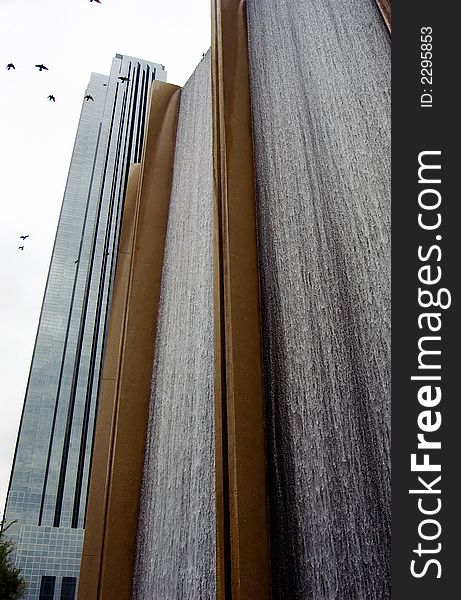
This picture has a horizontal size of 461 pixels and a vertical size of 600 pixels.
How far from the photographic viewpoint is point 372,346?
82.4 inches

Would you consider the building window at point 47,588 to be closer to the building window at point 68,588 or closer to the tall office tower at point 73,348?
the tall office tower at point 73,348

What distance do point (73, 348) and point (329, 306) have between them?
103 feet

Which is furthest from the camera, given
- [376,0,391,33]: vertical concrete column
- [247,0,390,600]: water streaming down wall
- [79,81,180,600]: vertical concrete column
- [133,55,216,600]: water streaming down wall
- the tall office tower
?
the tall office tower

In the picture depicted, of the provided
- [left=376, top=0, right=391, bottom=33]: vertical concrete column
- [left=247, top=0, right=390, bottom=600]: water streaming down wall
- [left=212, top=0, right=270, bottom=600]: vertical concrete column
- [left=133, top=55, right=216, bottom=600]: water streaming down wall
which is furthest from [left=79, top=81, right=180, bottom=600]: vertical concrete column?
[left=376, top=0, right=391, bottom=33]: vertical concrete column

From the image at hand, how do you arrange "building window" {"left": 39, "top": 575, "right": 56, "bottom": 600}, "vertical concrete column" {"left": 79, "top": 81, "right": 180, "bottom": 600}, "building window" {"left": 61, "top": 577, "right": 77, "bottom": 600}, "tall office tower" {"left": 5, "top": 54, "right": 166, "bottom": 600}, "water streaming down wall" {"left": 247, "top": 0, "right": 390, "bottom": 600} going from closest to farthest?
"water streaming down wall" {"left": 247, "top": 0, "right": 390, "bottom": 600} < "vertical concrete column" {"left": 79, "top": 81, "right": 180, "bottom": 600} < "building window" {"left": 39, "top": 575, "right": 56, "bottom": 600} < "building window" {"left": 61, "top": 577, "right": 77, "bottom": 600} < "tall office tower" {"left": 5, "top": 54, "right": 166, "bottom": 600}

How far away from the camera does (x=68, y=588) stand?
28.4 meters

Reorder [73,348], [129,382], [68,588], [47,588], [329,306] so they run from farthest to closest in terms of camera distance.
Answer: [73,348]
[68,588]
[47,588]
[129,382]
[329,306]

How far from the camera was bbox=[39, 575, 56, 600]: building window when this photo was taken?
27391 mm

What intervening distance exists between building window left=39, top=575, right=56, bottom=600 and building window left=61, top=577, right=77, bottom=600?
0.52 m

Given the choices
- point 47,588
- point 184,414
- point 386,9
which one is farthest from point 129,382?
point 47,588

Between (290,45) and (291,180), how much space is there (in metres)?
1.12

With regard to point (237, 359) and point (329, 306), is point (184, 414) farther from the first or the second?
point (329, 306)

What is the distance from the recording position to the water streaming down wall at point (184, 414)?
2676 mm

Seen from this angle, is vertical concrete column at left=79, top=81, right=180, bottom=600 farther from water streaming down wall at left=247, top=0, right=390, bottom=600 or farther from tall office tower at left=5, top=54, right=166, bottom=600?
tall office tower at left=5, top=54, right=166, bottom=600
